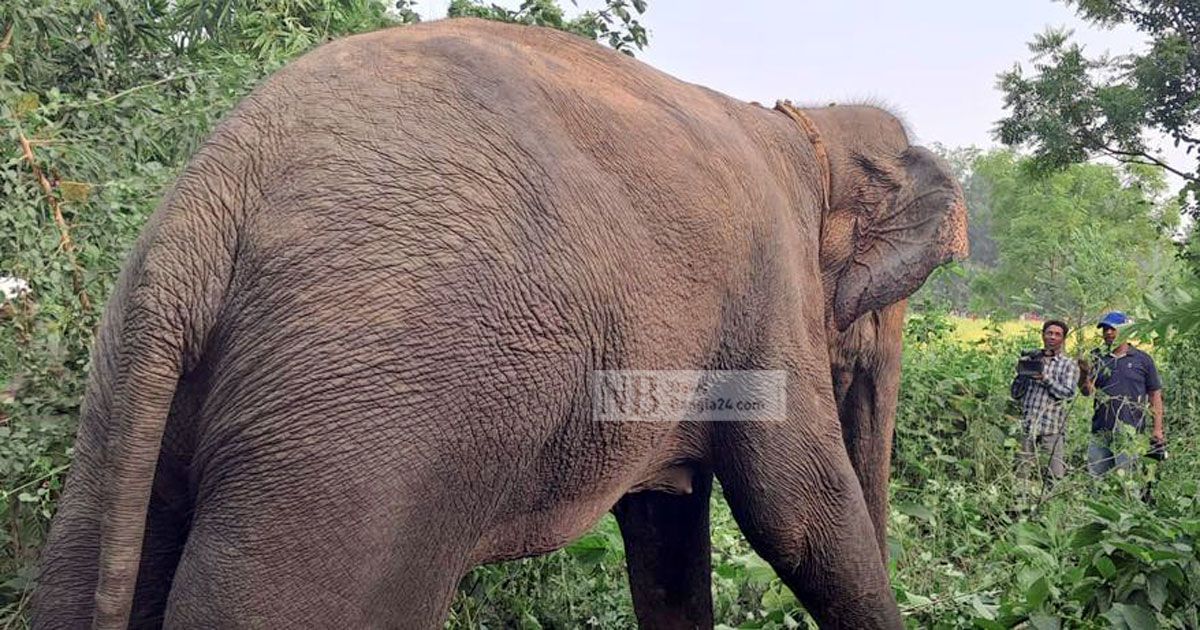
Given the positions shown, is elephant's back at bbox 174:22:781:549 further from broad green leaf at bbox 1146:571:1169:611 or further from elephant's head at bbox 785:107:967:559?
broad green leaf at bbox 1146:571:1169:611

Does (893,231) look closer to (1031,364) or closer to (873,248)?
(873,248)

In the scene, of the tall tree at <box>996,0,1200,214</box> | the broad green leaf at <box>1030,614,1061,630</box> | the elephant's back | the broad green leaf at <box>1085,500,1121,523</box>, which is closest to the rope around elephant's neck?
the elephant's back

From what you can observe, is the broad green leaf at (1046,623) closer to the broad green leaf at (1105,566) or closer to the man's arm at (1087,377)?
the broad green leaf at (1105,566)

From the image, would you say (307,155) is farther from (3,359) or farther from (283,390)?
(3,359)

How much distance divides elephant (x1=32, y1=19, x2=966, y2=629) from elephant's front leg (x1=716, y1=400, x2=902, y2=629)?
0.01 m

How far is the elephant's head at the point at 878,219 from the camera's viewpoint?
12.6 ft

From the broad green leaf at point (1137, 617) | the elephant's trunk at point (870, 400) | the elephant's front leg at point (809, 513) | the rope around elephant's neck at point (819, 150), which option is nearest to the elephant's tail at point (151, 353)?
the elephant's front leg at point (809, 513)

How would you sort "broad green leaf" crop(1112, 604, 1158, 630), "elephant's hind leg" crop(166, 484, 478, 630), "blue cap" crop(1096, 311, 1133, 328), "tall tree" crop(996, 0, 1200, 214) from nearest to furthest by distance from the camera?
A: "elephant's hind leg" crop(166, 484, 478, 630)
"broad green leaf" crop(1112, 604, 1158, 630)
"blue cap" crop(1096, 311, 1133, 328)
"tall tree" crop(996, 0, 1200, 214)

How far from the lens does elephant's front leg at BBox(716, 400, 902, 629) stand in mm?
3221

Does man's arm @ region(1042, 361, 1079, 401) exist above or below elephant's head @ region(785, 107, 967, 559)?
above

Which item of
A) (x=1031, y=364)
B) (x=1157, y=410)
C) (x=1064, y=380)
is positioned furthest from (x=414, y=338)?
(x=1157, y=410)

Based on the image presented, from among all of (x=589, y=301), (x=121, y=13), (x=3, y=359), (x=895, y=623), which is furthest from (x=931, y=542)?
(x=121, y=13)

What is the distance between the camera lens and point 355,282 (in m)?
2.25

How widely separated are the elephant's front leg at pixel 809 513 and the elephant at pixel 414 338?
0.01 meters
